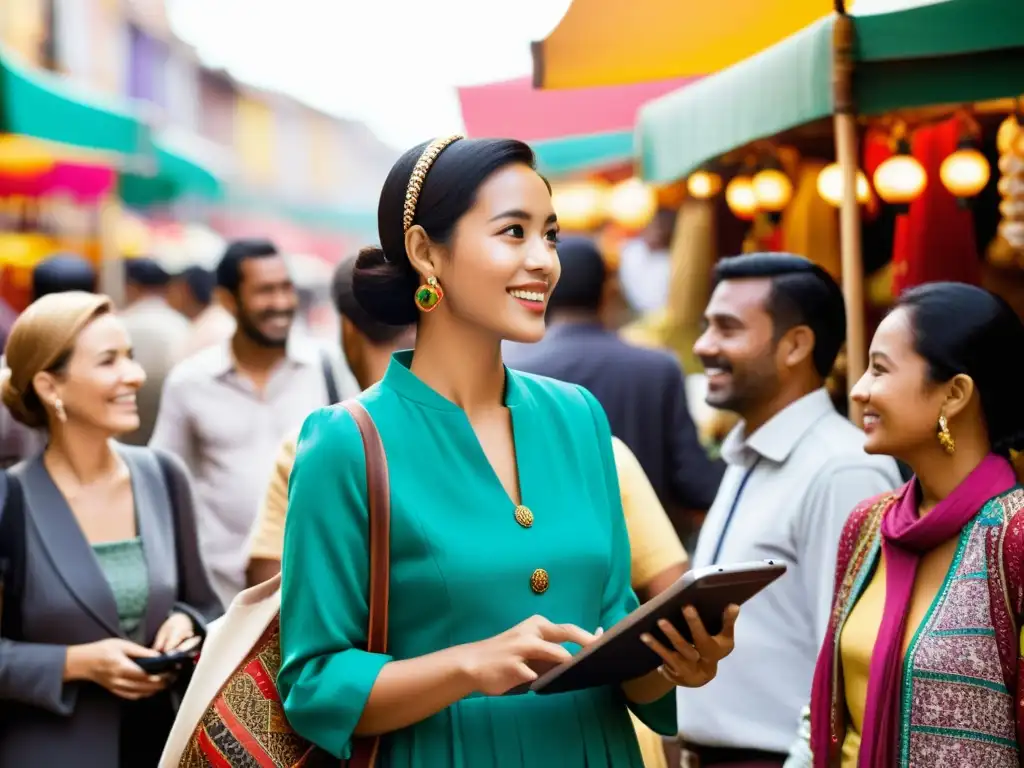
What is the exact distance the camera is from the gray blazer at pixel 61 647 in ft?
14.0

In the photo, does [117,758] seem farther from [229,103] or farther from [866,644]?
[229,103]

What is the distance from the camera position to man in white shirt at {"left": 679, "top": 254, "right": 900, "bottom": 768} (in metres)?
4.05

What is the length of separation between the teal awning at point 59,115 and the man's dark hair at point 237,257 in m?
2.58

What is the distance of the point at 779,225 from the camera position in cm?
830

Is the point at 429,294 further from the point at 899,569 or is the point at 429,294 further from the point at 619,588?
the point at 899,569

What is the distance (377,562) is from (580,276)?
4117 millimetres

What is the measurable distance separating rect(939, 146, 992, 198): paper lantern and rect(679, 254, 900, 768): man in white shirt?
6.21 feet

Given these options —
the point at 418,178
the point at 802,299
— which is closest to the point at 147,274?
the point at 802,299

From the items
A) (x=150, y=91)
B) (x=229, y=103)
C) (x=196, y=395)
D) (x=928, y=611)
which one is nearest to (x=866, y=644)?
(x=928, y=611)

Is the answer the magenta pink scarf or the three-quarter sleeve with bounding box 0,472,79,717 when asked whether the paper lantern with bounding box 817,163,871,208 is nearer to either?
the magenta pink scarf

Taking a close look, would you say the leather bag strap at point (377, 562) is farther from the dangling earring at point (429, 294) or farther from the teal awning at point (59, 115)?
the teal awning at point (59, 115)

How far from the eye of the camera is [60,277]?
25.0 ft

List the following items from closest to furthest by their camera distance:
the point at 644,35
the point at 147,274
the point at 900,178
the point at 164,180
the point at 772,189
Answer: the point at 900,178 < the point at 644,35 < the point at 772,189 < the point at 147,274 < the point at 164,180

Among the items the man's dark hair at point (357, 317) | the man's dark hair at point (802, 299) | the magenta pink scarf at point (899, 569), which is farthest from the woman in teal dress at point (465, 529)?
the man's dark hair at point (357, 317)
